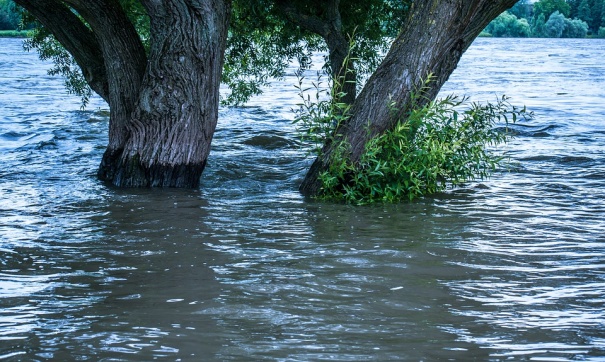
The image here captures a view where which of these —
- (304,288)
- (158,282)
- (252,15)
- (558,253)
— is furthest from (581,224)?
(252,15)

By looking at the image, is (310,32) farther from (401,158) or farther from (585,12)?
(585,12)

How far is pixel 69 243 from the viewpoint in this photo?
6.84m

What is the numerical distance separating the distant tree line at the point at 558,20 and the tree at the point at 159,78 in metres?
65.4

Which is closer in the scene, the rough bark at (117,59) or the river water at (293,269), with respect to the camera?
the river water at (293,269)

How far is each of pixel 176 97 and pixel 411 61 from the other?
2854mm

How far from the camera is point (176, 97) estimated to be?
9117mm

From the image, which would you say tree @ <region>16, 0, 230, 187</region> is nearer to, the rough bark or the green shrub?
the rough bark

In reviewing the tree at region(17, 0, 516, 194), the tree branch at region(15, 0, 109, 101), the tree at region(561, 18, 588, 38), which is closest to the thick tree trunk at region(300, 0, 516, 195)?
the tree at region(17, 0, 516, 194)

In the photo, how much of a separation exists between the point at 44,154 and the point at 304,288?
8.77 meters

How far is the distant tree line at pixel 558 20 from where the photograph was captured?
71000mm

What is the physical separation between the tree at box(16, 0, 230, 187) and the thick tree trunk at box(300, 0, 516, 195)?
5.81 feet

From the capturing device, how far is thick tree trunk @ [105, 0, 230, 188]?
29.3ft

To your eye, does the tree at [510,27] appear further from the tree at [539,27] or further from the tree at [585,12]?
the tree at [585,12]

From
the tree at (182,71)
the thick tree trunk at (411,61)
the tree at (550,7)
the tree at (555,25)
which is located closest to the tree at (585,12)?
the tree at (550,7)
